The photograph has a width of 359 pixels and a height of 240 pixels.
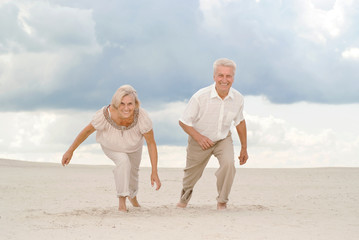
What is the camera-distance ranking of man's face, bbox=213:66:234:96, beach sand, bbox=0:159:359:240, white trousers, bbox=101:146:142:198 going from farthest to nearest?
man's face, bbox=213:66:234:96 → white trousers, bbox=101:146:142:198 → beach sand, bbox=0:159:359:240

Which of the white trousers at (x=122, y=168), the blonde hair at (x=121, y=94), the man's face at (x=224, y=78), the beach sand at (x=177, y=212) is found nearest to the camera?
the beach sand at (x=177, y=212)

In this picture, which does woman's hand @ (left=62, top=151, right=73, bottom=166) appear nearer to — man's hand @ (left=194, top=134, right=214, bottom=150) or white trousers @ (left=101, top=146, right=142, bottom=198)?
white trousers @ (left=101, top=146, right=142, bottom=198)

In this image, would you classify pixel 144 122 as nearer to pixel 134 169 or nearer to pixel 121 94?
pixel 121 94

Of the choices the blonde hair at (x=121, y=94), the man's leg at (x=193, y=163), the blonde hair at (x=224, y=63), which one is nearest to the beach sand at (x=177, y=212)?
the man's leg at (x=193, y=163)

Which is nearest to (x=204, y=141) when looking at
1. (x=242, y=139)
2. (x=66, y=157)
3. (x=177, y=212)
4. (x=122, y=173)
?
(x=242, y=139)

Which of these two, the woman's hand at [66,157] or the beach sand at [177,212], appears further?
the woman's hand at [66,157]

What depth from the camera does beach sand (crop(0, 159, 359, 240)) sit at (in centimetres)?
484

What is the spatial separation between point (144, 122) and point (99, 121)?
0.52 m

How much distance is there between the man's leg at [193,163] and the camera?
6.59 metres

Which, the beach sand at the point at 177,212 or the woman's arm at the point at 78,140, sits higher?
the woman's arm at the point at 78,140

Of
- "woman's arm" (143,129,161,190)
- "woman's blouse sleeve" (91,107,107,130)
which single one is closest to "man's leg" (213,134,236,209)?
"woman's arm" (143,129,161,190)

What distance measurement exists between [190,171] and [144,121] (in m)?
1.16

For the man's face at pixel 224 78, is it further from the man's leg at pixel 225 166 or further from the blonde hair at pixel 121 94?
the blonde hair at pixel 121 94

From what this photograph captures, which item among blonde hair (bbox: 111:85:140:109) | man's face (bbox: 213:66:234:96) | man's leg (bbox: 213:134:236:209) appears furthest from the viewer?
man's leg (bbox: 213:134:236:209)
